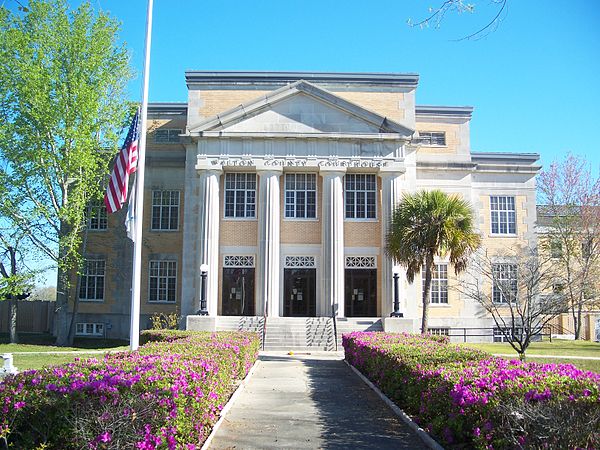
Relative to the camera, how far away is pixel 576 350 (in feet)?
91.6

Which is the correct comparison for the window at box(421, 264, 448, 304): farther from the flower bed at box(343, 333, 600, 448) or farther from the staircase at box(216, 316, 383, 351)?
the flower bed at box(343, 333, 600, 448)

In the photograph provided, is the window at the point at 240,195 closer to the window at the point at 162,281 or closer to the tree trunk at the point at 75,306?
the window at the point at 162,281

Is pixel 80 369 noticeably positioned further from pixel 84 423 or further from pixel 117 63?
pixel 117 63

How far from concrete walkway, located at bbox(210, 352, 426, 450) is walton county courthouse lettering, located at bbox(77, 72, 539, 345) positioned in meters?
13.8

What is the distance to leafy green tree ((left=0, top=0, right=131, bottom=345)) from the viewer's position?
28.1m

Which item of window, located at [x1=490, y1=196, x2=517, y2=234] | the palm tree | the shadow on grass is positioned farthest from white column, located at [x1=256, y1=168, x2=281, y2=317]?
window, located at [x1=490, y1=196, x2=517, y2=234]

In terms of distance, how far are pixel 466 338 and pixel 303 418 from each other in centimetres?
2519

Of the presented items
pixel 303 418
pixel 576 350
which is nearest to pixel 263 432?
pixel 303 418

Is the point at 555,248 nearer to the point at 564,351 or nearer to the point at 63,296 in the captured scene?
the point at 564,351

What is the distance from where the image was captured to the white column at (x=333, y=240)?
100 feet

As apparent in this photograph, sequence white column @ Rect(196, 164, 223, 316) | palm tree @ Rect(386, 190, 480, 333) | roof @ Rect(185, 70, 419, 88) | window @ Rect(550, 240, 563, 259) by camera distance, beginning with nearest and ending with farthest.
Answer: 1. palm tree @ Rect(386, 190, 480, 333)
2. white column @ Rect(196, 164, 223, 316)
3. roof @ Rect(185, 70, 419, 88)
4. window @ Rect(550, 240, 563, 259)

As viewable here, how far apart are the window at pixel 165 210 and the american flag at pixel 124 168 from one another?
19.1 metres

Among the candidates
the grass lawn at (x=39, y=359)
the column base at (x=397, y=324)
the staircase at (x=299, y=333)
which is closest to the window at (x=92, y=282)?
the grass lawn at (x=39, y=359)

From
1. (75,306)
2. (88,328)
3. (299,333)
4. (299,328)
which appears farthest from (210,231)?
(88,328)
